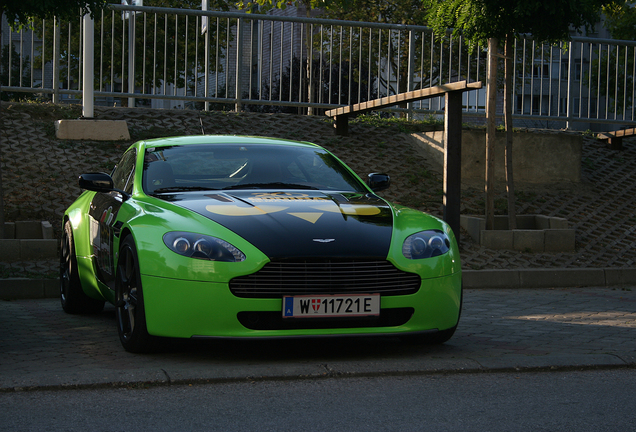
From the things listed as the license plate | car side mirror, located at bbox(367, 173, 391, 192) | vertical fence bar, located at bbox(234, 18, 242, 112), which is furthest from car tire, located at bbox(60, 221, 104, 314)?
vertical fence bar, located at bbox(234, 18, 242, 112)

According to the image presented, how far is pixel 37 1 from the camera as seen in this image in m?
8.32

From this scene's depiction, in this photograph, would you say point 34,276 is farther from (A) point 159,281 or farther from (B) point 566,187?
(B) point 566,187

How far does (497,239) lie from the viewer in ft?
33.5

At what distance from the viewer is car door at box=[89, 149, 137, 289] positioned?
18.6 ft

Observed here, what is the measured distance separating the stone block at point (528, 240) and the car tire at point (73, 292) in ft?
17.5

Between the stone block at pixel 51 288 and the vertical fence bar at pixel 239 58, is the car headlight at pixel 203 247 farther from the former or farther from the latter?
the vertical fence bar at pixel 239 58

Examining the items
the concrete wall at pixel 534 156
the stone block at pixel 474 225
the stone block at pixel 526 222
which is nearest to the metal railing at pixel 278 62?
the concrete wall at pixel 534 156

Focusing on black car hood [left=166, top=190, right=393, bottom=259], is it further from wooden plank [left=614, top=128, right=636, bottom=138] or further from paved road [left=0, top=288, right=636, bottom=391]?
wooden plank [left=614, top=128, right=636, bottom=138]

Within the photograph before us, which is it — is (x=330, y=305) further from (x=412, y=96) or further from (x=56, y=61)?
(x=56, y=61)

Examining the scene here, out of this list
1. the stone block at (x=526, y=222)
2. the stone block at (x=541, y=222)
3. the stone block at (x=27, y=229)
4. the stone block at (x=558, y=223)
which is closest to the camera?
the stone block at (x=27, y=229)

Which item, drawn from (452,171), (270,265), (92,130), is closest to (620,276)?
(452,171)

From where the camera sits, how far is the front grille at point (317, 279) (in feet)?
15.1

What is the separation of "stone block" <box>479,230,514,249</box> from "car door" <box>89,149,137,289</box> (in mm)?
5052

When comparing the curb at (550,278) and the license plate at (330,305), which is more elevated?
the license plate at (330,305)
